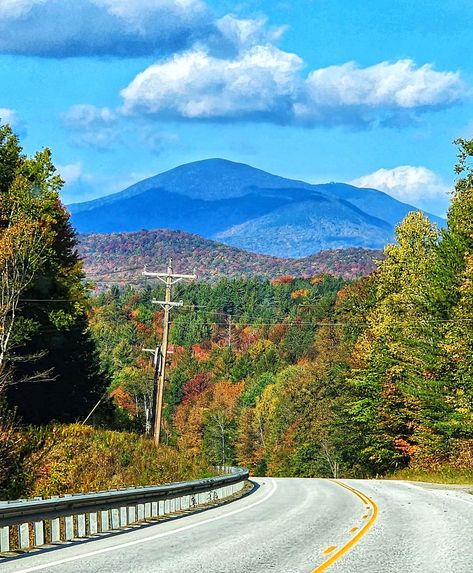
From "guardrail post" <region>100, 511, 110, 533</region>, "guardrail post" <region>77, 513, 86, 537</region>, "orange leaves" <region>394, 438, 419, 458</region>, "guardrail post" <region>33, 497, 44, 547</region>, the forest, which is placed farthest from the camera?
"orange leaves" <region>394, 438, 419, 458</region>

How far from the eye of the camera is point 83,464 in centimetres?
3259

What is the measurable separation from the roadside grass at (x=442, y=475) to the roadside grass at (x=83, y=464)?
1184 cm

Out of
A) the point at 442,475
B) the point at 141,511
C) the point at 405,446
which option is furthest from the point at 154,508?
the point at 405,446

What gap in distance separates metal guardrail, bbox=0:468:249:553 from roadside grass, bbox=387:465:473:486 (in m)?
22.4

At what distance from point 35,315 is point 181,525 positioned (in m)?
29.1

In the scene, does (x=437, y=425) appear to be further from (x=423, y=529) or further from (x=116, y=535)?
(x=116, y=535)

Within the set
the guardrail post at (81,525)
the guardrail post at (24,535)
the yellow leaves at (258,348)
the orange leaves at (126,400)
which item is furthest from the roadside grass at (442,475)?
the yellow leaves at (258,348)

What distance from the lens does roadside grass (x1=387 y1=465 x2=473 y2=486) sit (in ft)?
137

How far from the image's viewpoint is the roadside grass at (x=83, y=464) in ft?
101

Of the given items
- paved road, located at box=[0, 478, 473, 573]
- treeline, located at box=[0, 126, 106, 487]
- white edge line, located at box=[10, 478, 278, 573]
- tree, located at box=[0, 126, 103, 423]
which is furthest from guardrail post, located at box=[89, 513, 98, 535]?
tree, located at box=[0, 126, 103, 423]

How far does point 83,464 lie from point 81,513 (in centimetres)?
1762

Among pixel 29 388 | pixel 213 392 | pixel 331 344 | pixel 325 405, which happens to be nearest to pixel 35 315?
pixel 29 388

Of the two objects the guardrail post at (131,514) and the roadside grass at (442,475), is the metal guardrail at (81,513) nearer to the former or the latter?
the guardrail post at (131,514)

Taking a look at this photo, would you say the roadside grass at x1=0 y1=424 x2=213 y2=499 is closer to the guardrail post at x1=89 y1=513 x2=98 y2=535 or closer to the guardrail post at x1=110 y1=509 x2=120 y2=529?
the guardrail post at x1=110 y1=509 x2=120 y2=529
